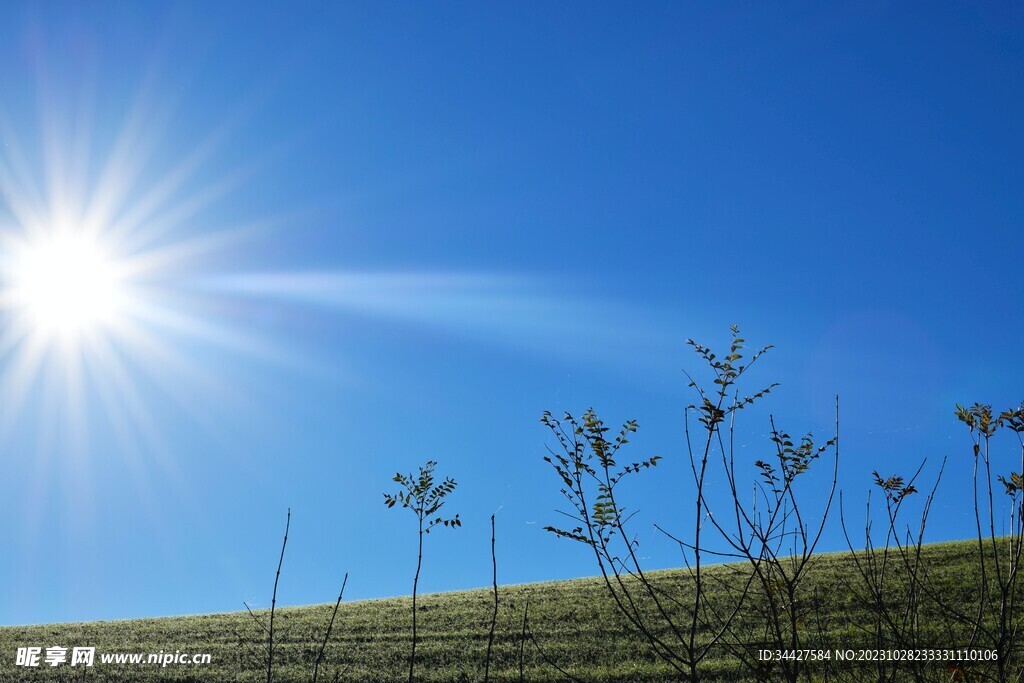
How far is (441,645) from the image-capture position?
21.2 metres

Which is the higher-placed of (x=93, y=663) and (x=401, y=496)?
(x=401, y=496)

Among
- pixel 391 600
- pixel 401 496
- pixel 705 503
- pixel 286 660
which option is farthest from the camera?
pixel 391 600

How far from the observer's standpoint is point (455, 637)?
72.4 ft

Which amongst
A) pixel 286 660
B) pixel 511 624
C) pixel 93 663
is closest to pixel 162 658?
pixel 93 663

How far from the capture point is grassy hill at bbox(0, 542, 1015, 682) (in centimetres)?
A: 1836

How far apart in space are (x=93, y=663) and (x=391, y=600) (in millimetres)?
11181

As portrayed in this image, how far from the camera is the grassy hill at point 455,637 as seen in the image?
18.4 metres

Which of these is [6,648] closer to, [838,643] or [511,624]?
[511,624]

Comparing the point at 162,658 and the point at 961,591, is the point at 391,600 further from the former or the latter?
the point at 961,591

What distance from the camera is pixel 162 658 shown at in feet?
68.1

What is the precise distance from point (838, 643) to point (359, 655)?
11.9 metres

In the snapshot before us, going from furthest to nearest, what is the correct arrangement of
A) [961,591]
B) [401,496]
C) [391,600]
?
[391,600], [961,591], [401,496]

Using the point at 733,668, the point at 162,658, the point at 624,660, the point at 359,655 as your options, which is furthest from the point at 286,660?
the point at 733,668

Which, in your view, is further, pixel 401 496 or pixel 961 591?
pixel 961 591
